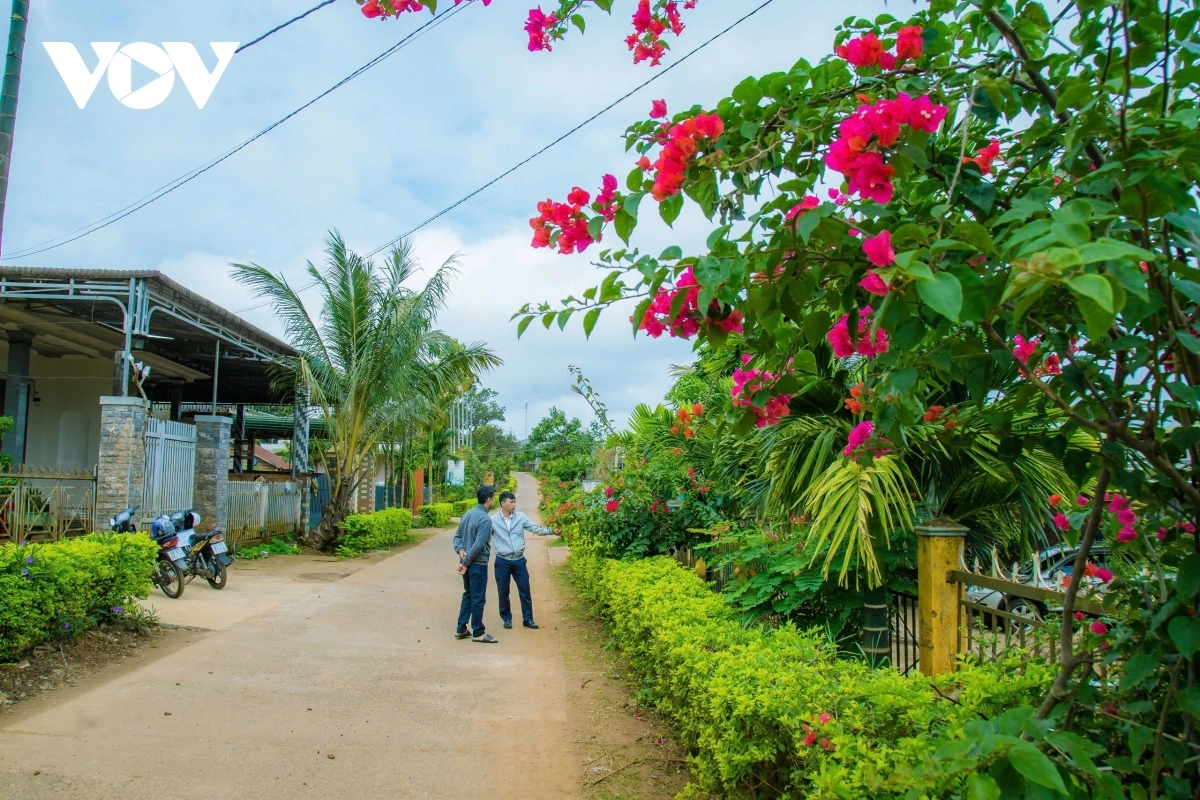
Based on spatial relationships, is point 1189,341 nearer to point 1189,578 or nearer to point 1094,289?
point 1189,578

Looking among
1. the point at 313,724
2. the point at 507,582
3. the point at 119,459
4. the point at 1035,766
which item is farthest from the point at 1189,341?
the point at 119,459

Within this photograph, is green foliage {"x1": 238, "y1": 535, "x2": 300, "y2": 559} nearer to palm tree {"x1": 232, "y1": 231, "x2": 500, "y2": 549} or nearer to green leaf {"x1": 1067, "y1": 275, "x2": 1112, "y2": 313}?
palm tree {"x1": 232, "y1": 231, "x2": 500, "y2": 549}

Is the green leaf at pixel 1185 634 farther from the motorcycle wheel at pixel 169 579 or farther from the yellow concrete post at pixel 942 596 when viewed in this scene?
the motorcycle wheel at pixel 169 579

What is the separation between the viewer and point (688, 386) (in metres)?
9.41

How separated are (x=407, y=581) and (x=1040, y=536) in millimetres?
9706

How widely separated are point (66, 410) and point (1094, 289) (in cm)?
1853

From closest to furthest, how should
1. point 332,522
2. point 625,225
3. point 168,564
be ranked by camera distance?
point 625,225 → point 168,564 → point 332,522

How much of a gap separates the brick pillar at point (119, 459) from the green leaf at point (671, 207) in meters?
10.4

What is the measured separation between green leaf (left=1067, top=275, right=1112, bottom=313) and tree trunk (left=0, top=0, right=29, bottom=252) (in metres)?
6.18

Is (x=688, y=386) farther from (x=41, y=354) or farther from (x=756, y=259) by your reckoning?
(x=41, y=354)

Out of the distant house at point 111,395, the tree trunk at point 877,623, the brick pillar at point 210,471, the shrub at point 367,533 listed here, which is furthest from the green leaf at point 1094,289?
the shrub at point 367,533

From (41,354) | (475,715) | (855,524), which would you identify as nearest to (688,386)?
(475,715)

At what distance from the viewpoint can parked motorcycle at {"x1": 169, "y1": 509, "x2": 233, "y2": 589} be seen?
980 cm

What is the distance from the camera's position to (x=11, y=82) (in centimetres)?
524
